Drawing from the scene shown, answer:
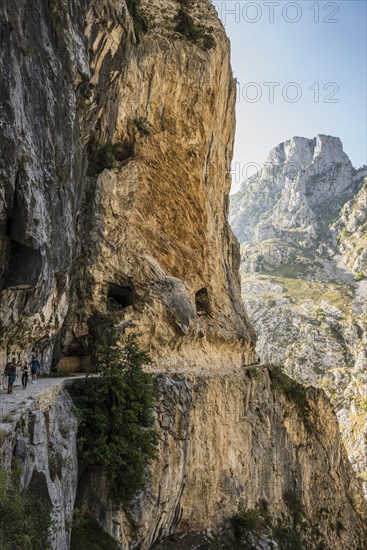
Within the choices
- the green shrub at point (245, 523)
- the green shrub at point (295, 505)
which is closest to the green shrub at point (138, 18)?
the green shrub at point (245, 523)

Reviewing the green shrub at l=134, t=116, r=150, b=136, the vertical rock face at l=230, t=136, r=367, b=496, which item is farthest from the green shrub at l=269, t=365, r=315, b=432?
the vertical rock face at l=230, t=136, r=367, b=496

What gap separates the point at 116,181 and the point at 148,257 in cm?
506

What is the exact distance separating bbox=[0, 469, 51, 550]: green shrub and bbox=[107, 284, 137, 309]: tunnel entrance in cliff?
53.8 ft

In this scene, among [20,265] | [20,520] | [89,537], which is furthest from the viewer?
[89,537]

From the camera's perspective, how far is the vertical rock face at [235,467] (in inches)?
760

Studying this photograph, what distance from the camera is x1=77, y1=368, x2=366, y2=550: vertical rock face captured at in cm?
1930

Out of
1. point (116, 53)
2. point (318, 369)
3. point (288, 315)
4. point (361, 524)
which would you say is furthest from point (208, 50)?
point (288, 315)

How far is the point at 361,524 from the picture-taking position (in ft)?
133

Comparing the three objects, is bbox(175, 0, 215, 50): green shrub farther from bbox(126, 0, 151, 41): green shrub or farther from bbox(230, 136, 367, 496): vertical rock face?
bbox(230, 136, 367, 496): vertical rock face

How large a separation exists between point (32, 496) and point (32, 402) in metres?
2.63

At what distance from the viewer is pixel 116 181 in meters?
26.6

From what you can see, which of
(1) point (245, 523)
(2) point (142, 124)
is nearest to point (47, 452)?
(1) point (245, 523)

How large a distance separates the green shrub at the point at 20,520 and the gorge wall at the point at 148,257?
0.87 metres

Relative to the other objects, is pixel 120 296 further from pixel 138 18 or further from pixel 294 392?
pixel 294 392
